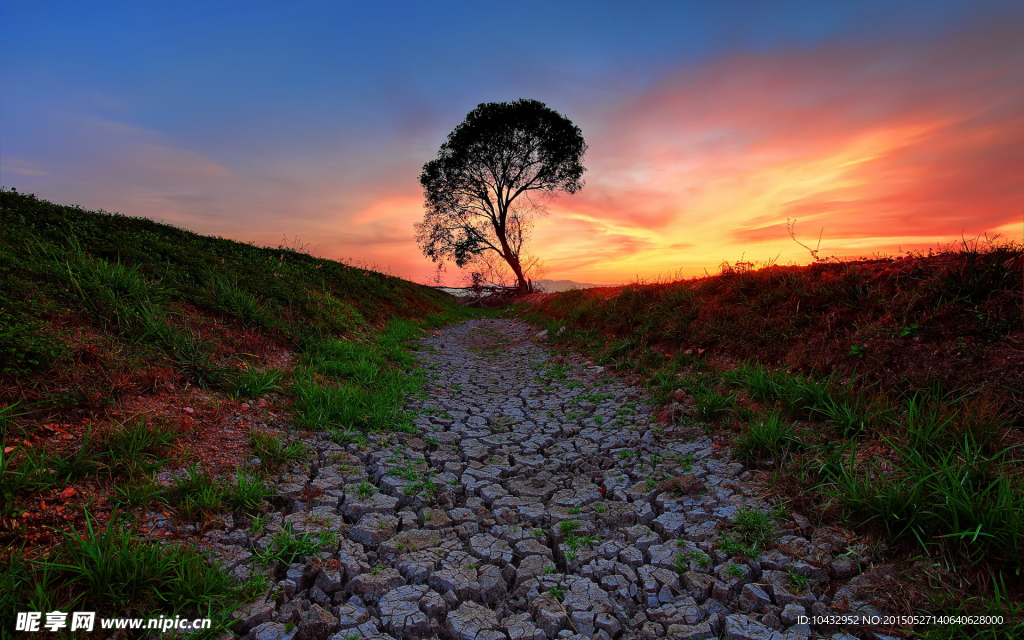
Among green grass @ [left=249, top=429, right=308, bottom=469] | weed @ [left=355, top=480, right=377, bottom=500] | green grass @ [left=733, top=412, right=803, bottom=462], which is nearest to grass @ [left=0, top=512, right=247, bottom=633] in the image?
weed @ [left=355, top=480, right=377, bottom=500]

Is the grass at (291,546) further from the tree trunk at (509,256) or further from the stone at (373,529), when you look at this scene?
the tree trunk at (509,256)

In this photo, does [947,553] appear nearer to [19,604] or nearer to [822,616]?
[822,616]

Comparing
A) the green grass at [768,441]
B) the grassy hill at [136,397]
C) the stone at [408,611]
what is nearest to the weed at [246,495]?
the grassy hill at [136,397]

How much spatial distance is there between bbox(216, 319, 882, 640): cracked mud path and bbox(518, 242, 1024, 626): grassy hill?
1.17ft

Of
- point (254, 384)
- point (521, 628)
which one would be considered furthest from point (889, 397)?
point (254, 384)

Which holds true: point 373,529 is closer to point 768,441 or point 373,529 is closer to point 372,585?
point 372,585

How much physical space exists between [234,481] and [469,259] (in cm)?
2729

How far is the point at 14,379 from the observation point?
3.37m

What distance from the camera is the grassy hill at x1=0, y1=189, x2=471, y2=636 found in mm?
2355

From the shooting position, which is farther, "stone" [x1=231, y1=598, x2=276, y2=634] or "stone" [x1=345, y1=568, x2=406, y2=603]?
"stone" [x1=345, y1=568, x2=406, y2=603]

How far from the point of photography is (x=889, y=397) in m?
4.04

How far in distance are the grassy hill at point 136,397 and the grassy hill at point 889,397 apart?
3.76 metres

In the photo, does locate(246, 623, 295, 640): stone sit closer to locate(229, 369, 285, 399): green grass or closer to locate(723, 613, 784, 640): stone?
locate(723, 613, 784, 640): stone

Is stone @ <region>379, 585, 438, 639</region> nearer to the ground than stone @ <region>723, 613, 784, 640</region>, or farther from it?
nearer to the ground
